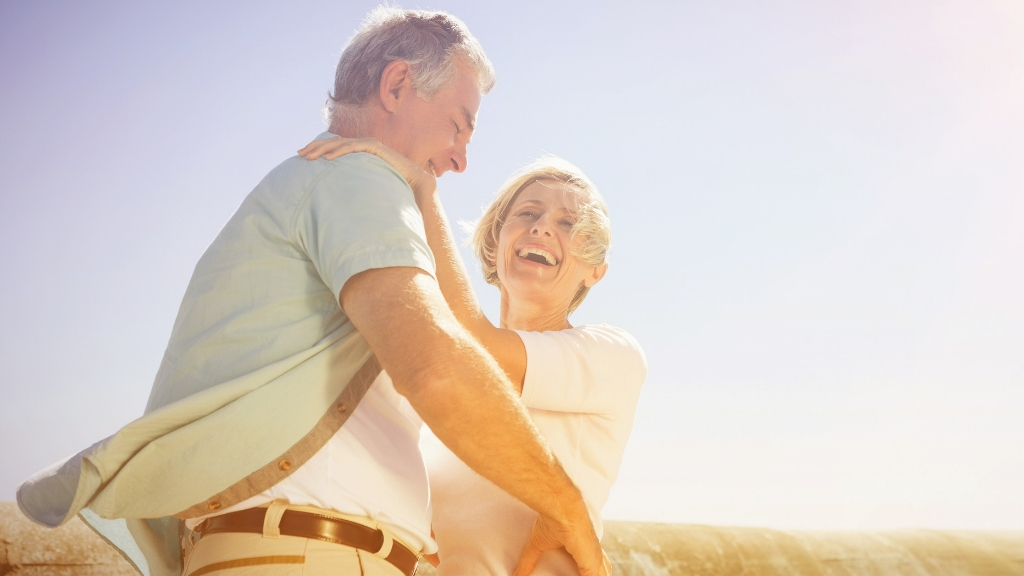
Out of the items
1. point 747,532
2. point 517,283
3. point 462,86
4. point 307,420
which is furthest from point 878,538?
point 307,420

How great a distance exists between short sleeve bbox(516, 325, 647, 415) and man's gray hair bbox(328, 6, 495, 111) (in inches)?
31.8

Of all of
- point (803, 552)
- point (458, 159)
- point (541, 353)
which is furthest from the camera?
point (803, 552)

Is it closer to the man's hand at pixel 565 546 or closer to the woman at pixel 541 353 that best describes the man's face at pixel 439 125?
the woman at pixel 541 353

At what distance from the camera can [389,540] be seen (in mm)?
1408

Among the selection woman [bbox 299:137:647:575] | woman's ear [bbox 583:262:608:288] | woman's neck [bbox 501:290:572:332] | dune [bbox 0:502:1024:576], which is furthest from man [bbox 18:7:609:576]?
dune [bbox 0:502:1024:576]

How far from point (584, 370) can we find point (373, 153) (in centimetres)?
86

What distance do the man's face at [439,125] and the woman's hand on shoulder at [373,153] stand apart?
0.69 feet

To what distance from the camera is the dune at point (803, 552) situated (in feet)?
13.1

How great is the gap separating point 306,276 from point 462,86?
0.91m

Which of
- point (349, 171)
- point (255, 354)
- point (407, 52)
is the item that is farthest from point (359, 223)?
point (407, 52)

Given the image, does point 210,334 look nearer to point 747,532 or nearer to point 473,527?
point 473,527

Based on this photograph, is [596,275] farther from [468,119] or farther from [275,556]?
[275,556]

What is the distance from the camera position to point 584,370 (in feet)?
6.73

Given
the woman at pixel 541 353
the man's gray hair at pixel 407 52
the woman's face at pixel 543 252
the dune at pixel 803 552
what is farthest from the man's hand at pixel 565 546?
the dune at pixel 803 552
